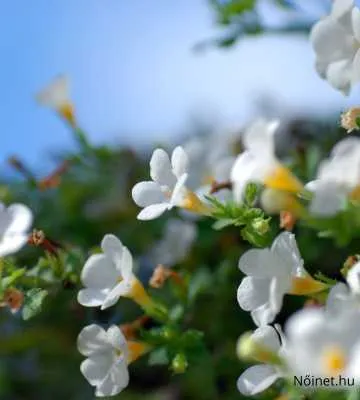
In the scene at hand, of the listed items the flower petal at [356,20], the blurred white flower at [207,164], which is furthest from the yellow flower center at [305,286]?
the blurred white flower at [207,164]

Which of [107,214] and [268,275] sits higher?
[268,275]

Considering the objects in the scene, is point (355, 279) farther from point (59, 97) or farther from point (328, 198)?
point (59, 97)

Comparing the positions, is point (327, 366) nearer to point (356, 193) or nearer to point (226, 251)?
point (356, 193)

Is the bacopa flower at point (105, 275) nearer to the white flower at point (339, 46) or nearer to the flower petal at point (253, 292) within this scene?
the flower petal at point (253, 292)

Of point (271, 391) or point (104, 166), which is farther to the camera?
point (104, 166)

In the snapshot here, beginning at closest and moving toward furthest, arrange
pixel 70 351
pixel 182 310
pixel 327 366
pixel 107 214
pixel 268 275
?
1. pixel 327 366
2. pixel 268 275
3. pixel 182 310
4. pixel 70 351
5. pixel 107 214

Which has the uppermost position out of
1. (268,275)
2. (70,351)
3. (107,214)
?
(268,275)

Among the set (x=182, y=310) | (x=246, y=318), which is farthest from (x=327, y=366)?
(x=246, y=318)
